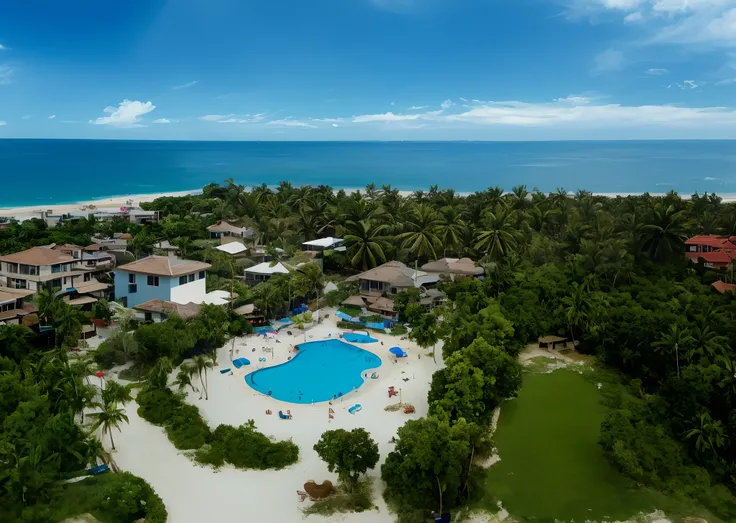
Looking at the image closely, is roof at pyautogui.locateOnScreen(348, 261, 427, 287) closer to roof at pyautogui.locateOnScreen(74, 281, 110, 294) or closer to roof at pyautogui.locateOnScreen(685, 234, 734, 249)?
roof at pyautogui.locateOnScreen(74, 281, 110, 294)

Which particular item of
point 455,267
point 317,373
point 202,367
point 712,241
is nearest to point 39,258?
point 202,367

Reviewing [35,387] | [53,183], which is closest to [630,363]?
[35,387]

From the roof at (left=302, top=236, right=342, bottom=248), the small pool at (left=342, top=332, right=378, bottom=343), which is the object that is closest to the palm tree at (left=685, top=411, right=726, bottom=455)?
the small pool at (left=342, top=332, right=378, bottom=343)

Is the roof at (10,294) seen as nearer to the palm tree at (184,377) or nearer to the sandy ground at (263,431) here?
the sandy ground at (263,431)

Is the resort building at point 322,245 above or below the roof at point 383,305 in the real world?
above

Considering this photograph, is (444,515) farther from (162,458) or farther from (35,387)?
(35,387)

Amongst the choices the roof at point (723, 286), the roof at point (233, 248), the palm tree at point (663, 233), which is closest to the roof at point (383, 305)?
the roof at point (233, 248)
